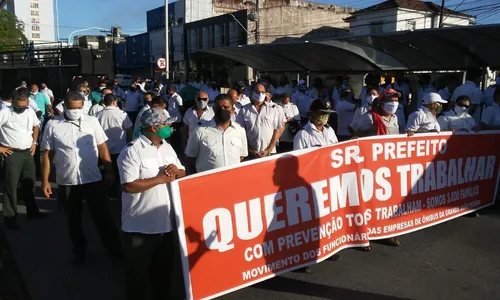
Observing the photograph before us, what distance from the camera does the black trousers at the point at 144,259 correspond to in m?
3.62

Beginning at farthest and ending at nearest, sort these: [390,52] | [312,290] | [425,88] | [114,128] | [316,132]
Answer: [390,52]
[425,88]
[114,128]
[316,132]
[312,290]

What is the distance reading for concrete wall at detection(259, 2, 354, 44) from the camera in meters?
43.3

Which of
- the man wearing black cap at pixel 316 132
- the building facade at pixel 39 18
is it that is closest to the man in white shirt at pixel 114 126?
the man wearing black cap at pixel 316 132

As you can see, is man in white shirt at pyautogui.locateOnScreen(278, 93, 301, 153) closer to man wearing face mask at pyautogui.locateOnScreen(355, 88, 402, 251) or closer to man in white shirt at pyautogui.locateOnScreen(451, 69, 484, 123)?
man wearing face mask at pyautogui.locateOnScreen(355, 88, 402, 251)

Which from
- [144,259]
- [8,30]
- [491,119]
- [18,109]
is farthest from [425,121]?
[8,30]

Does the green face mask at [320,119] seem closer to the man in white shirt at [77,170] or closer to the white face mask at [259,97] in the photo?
the white face mask at [259,97]

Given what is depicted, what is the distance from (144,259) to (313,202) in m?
1.70

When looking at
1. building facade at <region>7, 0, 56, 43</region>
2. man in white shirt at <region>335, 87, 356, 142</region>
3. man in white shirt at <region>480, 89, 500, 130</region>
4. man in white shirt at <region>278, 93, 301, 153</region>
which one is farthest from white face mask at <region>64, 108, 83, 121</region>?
building facade at <region>7, 0, 56, 43</region>

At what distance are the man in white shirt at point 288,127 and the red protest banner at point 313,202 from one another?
3349 millimetres

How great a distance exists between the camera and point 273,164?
4184 mm

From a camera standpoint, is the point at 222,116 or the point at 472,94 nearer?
the point at 222,116

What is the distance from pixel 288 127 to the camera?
8.88m

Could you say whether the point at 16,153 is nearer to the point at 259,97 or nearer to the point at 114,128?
the point at 114,128

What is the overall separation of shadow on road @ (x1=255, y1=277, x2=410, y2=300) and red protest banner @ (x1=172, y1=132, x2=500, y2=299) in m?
0.22
